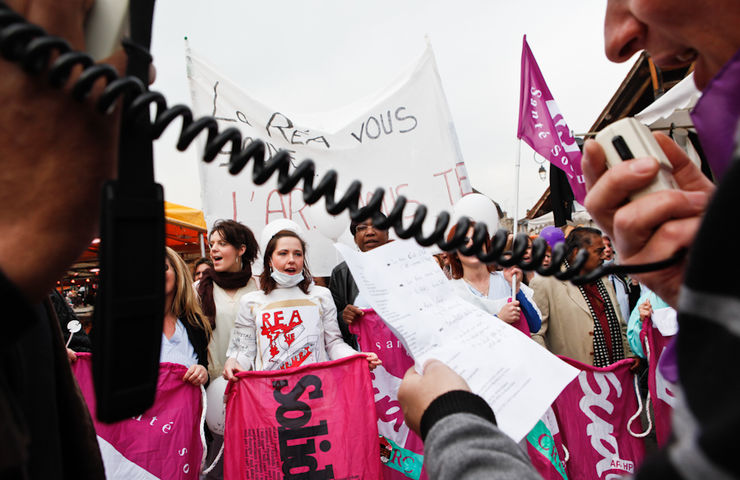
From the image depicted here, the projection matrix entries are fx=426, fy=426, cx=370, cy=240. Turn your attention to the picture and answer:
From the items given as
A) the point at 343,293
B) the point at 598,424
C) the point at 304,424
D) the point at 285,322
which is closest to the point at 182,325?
the point at 285,322

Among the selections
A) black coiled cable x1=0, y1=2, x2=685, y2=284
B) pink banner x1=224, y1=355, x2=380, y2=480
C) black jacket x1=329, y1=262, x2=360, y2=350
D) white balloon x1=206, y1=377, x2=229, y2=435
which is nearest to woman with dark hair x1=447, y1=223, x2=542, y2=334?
black jacket x1=329, y1=262, x2=360, y2=350

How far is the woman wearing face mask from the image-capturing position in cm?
303

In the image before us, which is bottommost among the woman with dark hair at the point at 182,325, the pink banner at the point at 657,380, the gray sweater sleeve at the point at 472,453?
the pink banner at the point at 657,380

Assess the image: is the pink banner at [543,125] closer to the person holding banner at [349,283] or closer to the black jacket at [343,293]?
the person holding banner at [349,283]

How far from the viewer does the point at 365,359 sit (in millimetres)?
2793

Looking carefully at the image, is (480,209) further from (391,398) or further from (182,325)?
(182,325)

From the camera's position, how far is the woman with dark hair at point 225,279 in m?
3.47

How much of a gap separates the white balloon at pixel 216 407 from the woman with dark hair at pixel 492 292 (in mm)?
1825

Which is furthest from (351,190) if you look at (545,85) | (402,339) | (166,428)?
(545,85)

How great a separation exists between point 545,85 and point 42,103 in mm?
4618

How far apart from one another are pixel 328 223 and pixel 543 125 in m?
2.35

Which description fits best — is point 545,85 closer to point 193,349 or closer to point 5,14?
point 193,349

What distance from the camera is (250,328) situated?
3.14m

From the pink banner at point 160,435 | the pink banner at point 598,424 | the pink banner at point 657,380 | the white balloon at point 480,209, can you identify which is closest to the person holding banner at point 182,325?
the pink banner at point 160,435
